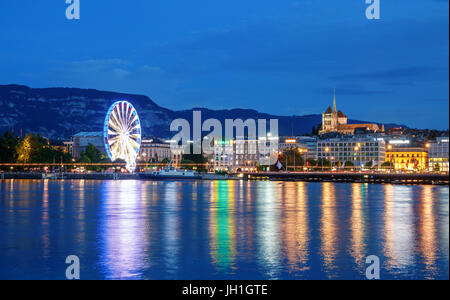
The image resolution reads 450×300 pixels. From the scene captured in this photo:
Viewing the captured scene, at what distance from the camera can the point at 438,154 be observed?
554 feet

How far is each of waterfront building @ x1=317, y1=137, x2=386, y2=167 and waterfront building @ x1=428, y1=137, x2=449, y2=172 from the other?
43.6 ft

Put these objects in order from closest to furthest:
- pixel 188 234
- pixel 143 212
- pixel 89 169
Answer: pixel 188 234 → pixel 143 212 → pixel 89 169

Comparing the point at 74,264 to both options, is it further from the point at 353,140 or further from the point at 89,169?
the point at 353,140

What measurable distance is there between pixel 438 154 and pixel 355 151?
23092mm

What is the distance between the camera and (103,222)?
3359 centimetres

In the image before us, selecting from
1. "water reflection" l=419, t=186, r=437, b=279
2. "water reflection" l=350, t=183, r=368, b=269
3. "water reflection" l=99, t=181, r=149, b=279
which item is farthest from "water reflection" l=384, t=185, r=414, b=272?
"water reflection" l=99, t=181, r=149, b=279

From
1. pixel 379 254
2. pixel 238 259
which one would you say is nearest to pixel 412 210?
pixel 379 254

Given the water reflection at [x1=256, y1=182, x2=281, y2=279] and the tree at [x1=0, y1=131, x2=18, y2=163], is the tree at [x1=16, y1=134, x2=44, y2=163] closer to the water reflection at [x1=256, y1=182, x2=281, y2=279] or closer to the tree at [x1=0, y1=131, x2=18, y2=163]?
the tree at [x1=0, y1=131, x2=18, y2=163]

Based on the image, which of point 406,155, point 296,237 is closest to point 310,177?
point 406,155

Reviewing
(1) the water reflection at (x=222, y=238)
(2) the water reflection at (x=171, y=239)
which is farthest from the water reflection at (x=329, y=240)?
(2) the water reflection at (x=171, y=239)

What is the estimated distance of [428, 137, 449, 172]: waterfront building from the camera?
162 metres
